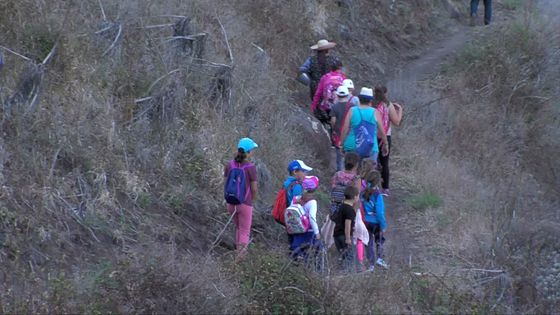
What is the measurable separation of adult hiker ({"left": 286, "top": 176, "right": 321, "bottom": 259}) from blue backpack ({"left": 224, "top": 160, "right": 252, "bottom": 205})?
52cm

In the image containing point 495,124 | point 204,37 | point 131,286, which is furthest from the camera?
point 495,124

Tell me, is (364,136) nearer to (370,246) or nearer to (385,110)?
(385,110)

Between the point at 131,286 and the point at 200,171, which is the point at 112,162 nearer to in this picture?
the point at 200,171

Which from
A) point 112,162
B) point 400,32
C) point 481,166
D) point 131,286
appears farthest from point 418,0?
point 131,286

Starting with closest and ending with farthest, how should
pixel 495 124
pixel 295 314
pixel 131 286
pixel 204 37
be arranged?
1. pixel 131 286
2. pixel 295 314
3. pixel 204 37
4. pixel 495 124

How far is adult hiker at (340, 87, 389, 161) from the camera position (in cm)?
1087

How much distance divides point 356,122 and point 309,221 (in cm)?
203

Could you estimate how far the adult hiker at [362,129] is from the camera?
35.7ft

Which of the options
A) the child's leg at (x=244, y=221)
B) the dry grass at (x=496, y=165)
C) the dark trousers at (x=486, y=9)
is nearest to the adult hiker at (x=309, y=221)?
the child's leg at (x=244, y=221)

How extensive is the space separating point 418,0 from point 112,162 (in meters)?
13.8

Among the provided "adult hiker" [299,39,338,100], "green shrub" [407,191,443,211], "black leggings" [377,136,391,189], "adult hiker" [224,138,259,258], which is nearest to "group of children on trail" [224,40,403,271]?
"adult hiker" [224,138,259,258]

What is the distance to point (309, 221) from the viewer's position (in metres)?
9.20

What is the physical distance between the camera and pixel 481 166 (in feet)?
51.0

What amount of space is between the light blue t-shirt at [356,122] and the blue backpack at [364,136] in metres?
0.03
